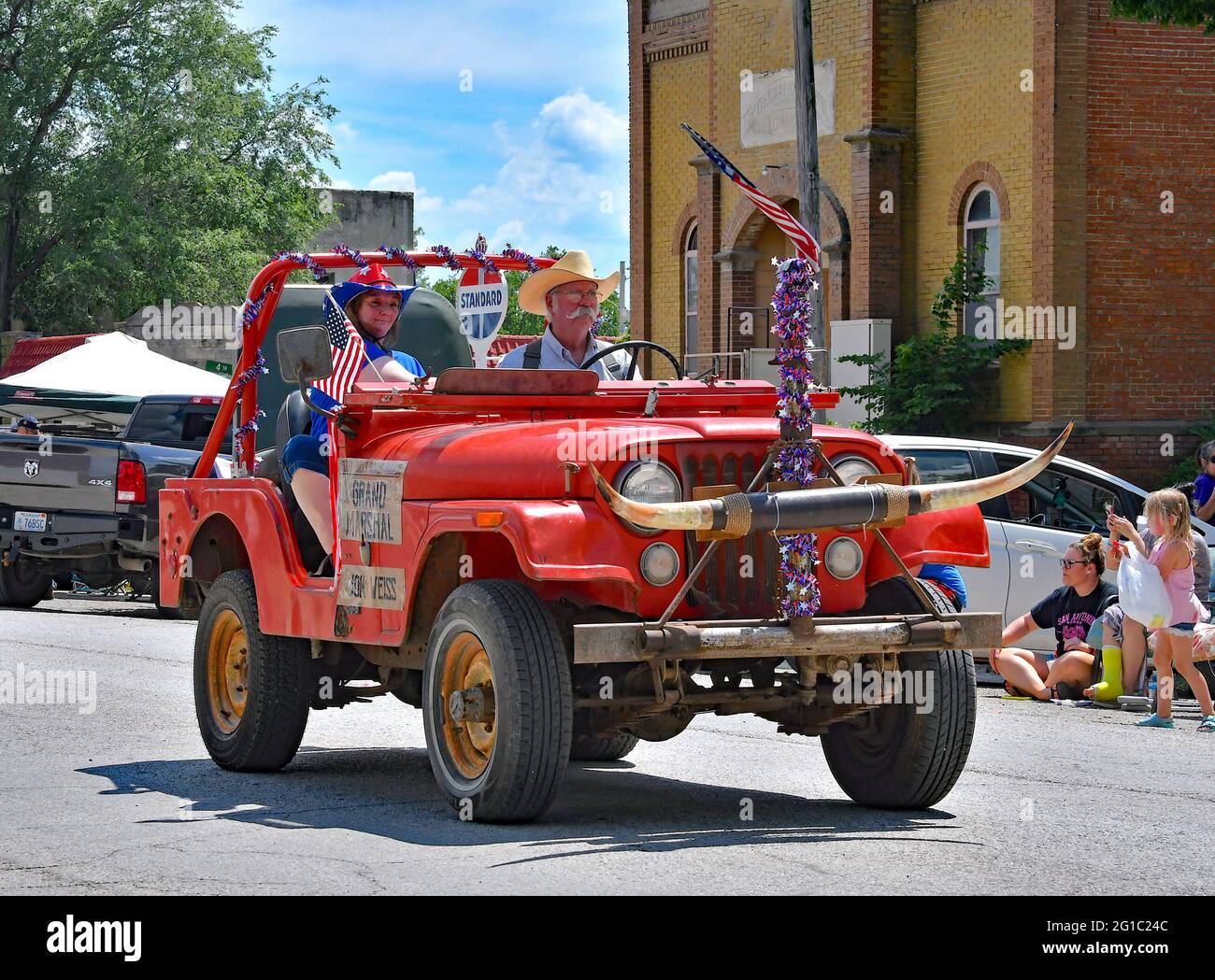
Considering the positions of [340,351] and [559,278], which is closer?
[340,351]

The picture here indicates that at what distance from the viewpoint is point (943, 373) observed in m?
25.9

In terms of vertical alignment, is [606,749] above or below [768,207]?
below

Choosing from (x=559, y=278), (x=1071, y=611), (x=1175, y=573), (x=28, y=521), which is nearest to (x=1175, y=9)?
(x=1071, y=611)

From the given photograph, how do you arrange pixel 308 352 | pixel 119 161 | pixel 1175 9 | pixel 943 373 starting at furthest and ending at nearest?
1. pixel 119 161
2. pixel 943 373
3. pixel 1175 9
4. pixel 308 352

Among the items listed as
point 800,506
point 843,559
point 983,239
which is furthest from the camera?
point 983,239

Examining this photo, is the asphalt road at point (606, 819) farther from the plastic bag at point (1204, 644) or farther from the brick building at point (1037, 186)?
the brick building at point (1037, 186)

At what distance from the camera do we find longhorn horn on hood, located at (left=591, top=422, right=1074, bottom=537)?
714cm

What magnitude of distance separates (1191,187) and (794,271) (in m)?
19.0

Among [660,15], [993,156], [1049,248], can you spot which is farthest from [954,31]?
[660,15]

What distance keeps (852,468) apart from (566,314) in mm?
2034

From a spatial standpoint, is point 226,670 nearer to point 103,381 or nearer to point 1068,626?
point 1068,626

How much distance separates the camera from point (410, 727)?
11.6 m

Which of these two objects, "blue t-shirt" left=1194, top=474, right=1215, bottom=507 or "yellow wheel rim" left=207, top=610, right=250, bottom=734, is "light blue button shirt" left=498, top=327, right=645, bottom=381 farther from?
"blue t-shirt" left=1194, top=474, right=1215, bottom=507

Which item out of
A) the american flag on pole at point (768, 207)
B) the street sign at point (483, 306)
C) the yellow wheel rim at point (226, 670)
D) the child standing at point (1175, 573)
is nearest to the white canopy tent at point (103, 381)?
the child standing at point (1175, 573)
